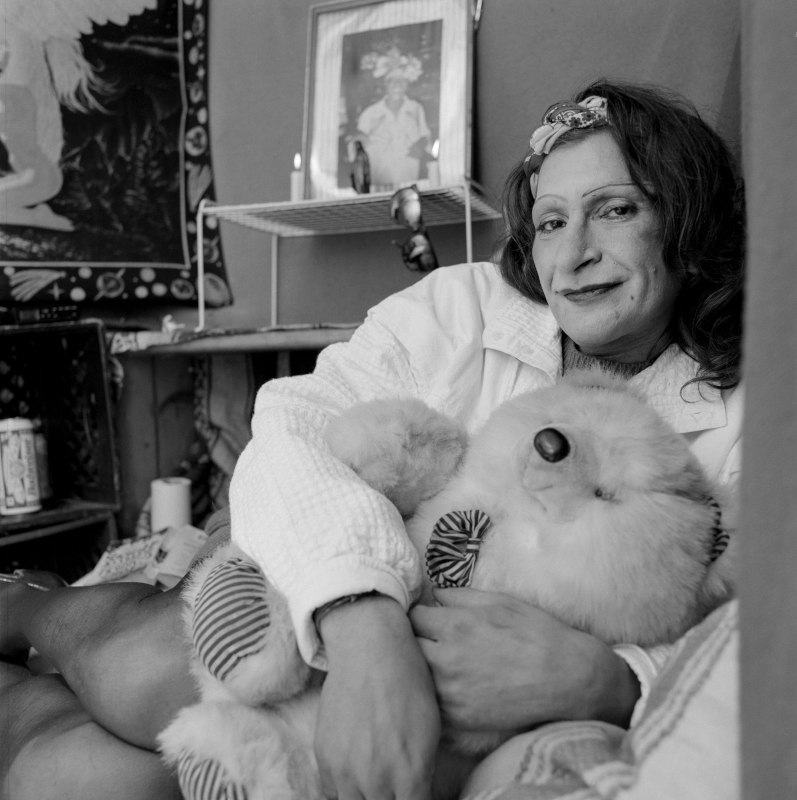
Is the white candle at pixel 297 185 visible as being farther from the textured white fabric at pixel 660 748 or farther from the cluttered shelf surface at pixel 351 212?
the textured white fabric at pixel 660 748

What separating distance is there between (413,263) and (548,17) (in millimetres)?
808

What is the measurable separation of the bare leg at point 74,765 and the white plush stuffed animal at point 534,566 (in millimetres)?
162

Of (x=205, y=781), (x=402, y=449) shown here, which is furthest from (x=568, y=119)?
(x=205, y=781)

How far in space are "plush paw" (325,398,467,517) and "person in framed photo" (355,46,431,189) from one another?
131cm

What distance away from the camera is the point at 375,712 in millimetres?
559

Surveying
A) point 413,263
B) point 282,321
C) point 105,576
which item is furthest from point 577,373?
point 282,321

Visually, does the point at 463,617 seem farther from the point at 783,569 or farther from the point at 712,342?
the point at 712,342

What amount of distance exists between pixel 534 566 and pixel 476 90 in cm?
171

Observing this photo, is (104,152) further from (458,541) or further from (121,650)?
(458,541)

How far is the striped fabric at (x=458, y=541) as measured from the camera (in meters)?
0.65

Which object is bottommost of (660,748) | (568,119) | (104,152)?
(660,748)

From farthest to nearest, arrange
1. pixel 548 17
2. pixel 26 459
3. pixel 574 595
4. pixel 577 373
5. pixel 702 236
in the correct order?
pixel 548 17 < pixel 26 459 < pixel 702 236 < pixel 577 373 < pixel 574 595

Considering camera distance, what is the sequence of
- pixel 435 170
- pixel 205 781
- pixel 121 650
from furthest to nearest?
pixel 435 170
pixel 121 650
pixel 205 781

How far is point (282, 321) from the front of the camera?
2.28 meters
